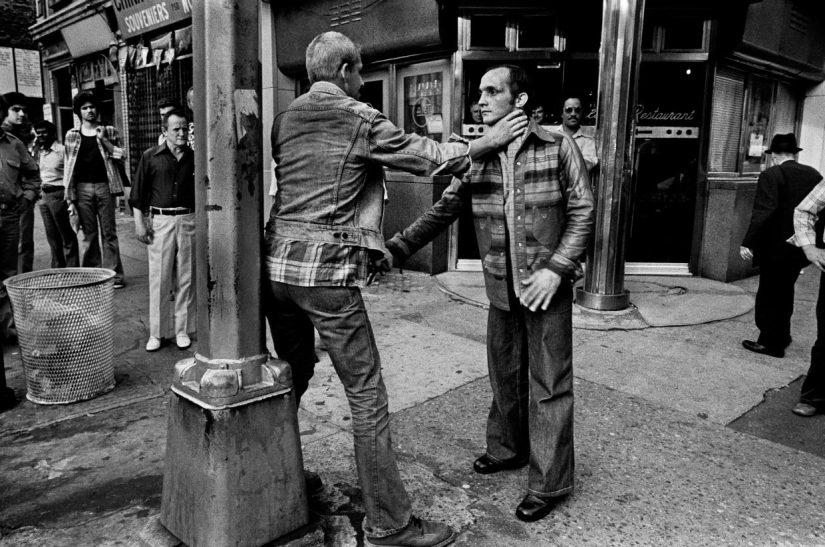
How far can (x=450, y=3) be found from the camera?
7.52m

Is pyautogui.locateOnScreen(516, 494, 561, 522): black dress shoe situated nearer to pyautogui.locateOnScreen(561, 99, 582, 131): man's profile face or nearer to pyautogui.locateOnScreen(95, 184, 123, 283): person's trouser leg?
pyautogui.locateOnScreen(561, 99, 582, 131): man's profile face

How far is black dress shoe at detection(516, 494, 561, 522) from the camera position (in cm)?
309

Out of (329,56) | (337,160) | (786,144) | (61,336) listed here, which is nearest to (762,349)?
(786,144)

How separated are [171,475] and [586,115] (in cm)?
702

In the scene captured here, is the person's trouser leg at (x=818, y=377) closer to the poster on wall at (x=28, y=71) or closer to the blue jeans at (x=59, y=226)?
the blue jeans at (x=59, y=226)

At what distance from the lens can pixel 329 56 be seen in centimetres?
265

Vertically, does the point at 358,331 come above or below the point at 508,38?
below

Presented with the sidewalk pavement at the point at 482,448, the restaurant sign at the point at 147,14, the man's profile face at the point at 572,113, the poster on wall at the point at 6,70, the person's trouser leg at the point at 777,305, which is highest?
the restaurant sign at the point at 147,14

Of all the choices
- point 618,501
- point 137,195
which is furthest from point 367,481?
point 137,195

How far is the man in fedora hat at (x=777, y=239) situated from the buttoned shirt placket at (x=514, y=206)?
134 inches

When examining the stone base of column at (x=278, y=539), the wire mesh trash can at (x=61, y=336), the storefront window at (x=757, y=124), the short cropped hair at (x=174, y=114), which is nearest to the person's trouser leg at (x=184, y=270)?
the short cropped hair at (x=174, y=114)

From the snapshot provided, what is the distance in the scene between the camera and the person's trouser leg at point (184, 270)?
18.5 feet

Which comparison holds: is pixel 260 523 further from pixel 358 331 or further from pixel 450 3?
pixel 450 3

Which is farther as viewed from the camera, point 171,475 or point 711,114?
point 711,114
